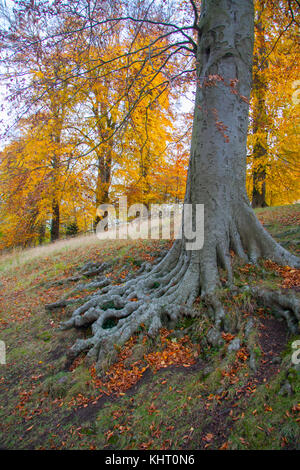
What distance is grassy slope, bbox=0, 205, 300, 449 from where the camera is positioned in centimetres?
241

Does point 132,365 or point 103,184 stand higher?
point 103,184

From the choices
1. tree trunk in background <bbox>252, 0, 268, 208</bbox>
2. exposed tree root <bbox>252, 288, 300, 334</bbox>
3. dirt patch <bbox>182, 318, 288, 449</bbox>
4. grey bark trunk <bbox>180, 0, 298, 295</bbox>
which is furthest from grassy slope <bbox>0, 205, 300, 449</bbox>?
tree trunk in background <bbox>252, 0, 268, 208</bbox>

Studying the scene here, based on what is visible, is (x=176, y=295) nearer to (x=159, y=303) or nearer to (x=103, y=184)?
(x=159, y=303)

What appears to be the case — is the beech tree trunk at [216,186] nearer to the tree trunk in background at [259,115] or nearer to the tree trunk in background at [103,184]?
the tree trunk in background at [259,115]

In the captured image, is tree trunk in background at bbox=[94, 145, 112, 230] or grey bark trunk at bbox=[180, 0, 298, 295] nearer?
grey bark trunk at bbox=[180, 0, 298, 295]

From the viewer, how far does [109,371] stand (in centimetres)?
344

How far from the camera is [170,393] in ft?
9.60

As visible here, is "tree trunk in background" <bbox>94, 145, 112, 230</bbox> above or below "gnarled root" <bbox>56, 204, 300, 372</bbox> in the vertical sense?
above

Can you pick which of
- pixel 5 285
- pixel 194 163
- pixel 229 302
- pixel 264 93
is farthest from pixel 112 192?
pixel 229 302

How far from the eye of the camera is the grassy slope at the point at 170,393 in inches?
94.8

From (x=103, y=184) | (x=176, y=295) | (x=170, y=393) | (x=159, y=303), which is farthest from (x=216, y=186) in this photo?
(x=103, y=184)

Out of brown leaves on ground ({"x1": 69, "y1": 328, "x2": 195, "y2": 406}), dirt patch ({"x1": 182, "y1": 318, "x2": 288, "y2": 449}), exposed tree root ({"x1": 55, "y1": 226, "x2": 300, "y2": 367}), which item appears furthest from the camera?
exposed tree root ({"x1": 55, "y1": 226, "x2": 300, "y2": 367})

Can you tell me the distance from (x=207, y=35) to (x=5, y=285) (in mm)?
8644

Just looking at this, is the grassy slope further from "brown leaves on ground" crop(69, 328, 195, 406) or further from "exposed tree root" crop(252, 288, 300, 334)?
"exposed tree root" crop(252, 288, 300, 334)
